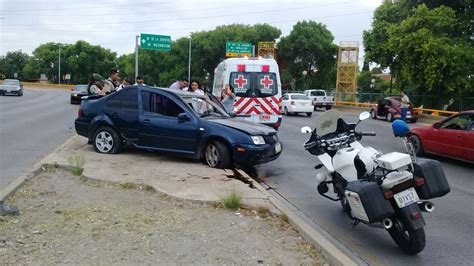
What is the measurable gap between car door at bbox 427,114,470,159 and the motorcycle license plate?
22.1ft

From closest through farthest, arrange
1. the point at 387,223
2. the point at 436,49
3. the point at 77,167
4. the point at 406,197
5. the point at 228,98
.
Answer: the point at 406,197
the point at 387,223
the point at 77,167
the point at 228,98
the point at 436,49

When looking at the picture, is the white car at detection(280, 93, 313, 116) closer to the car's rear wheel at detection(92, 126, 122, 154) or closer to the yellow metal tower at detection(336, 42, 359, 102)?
the car's rear wheel at detection(92, 126, 122, 154)

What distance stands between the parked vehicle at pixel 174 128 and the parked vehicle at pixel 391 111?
19.1m

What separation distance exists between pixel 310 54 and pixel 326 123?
5610 cm

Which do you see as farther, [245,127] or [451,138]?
[451,138]

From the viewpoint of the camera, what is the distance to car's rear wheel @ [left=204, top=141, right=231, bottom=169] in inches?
353

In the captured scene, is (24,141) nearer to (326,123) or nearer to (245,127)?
(245,127)

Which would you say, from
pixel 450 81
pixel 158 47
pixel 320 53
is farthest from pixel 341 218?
pixel 320 53

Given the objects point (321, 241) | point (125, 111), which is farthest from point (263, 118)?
point (321, 241)

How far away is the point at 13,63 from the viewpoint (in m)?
115

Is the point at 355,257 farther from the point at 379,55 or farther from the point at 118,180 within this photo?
the point at 379,55

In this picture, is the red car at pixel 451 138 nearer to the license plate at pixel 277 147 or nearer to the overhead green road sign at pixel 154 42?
the license plate at pixel 277 147

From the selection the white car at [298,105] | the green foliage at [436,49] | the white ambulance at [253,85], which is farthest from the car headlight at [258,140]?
the green foliage at [436,49]

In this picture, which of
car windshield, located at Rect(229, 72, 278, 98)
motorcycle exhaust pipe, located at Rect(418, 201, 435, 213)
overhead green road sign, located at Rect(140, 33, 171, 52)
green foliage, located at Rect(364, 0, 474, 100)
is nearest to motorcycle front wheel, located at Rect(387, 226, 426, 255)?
motorcycle exhaust pipe, located at Rect(418, 201, 435, 213)
